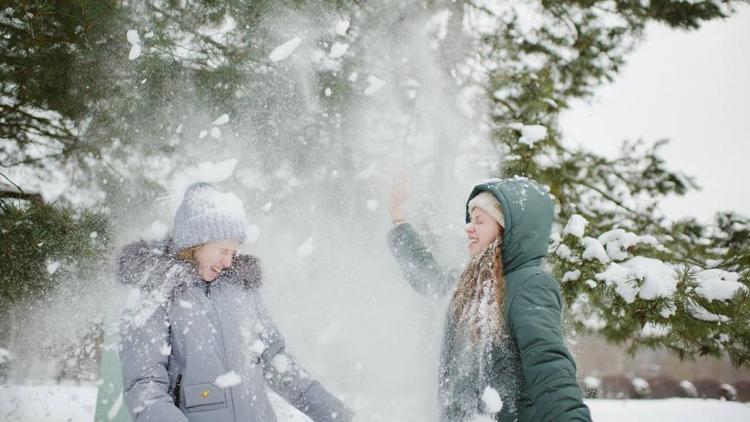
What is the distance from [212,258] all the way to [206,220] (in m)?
0.18

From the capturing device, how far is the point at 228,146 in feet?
13.5

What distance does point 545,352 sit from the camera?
166 centimetres

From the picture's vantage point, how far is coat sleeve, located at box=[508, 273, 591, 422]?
1.58 metres

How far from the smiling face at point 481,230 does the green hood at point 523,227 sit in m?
0.13

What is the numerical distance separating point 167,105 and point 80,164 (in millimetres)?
795

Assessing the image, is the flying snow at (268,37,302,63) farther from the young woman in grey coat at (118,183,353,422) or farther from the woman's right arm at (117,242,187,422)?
the woman's right arm at (117,242,187,422)

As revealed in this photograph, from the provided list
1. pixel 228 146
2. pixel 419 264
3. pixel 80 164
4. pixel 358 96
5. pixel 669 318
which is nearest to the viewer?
pixel 669 318

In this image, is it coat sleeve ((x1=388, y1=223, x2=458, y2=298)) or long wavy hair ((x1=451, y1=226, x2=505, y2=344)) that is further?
coat sleeve ((x1=388, y1=223, x2=458, y2=298))

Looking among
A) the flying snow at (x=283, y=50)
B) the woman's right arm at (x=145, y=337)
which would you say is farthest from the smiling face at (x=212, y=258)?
the flying snow at (x=283, y=50)

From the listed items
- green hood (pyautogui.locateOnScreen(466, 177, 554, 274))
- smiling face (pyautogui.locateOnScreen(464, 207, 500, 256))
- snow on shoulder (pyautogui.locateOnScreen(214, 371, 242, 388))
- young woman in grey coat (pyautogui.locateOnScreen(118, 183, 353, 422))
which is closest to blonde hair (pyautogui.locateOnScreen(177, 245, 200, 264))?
young woman in grey coat (pyautogui.locateOnScreen(118, 183, 353, 422))

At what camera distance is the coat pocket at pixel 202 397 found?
6.32 ft

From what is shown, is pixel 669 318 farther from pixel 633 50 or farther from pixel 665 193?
pixel 633 50

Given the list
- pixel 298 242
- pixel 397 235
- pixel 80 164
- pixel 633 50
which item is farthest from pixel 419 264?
pixel 633 50

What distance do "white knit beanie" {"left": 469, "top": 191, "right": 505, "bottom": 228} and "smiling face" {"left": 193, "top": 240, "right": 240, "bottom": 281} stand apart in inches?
45.8
